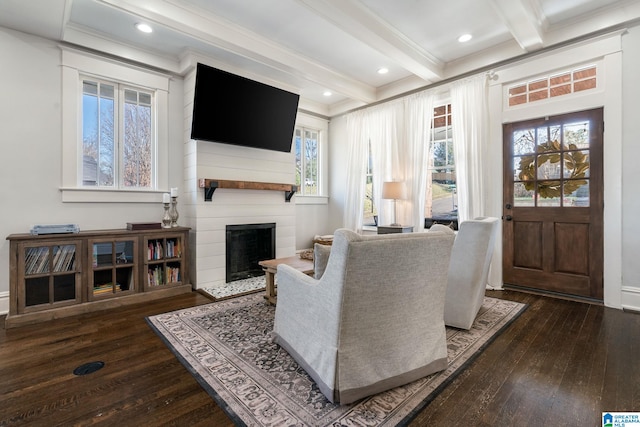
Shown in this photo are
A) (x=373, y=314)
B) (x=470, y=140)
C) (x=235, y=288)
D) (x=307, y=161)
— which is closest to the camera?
(x=373, y=314)

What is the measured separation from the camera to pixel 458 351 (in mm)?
2154

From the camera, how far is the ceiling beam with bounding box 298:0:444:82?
280 cm

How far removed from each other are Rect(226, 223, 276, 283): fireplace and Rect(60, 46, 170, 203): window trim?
1.06m

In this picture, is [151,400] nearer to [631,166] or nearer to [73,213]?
[73,213]

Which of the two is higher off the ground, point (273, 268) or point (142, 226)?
point (142, 226)

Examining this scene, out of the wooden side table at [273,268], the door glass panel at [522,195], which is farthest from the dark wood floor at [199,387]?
the door glass panel at [522,195]

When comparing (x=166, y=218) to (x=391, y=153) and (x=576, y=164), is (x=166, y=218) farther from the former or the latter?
(x=576, y=164)

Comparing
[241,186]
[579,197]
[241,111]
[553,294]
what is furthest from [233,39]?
[553,294]

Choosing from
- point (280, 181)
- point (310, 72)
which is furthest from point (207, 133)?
point (310, 72)

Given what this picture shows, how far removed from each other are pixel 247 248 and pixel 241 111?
72.9 inches

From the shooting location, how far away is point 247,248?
4.37 meters

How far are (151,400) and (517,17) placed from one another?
13.6ft

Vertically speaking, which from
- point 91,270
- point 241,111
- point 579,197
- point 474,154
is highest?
point 241,111

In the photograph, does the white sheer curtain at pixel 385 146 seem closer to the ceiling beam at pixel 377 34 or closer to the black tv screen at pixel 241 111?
the ceiling beam at pixel 377 34
